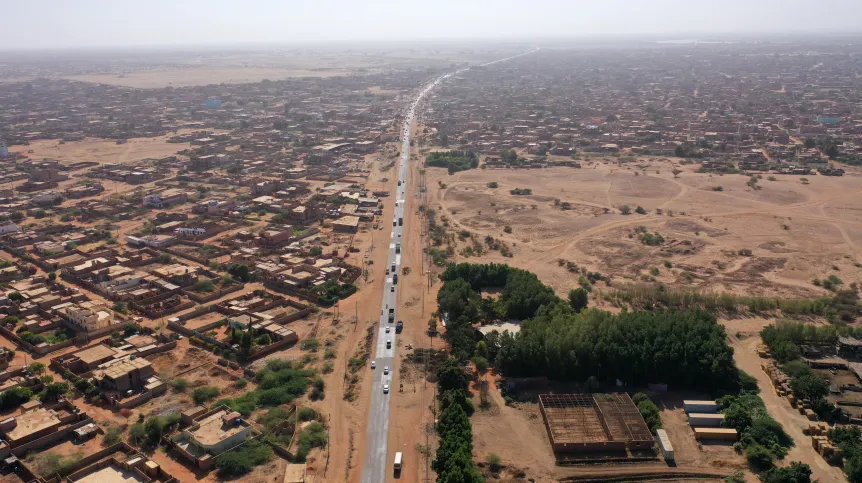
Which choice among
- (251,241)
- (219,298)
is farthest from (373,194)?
(219,298)

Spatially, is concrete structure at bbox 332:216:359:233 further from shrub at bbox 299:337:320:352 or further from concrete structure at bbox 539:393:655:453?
concrete structure at bbox 539:393:655:453

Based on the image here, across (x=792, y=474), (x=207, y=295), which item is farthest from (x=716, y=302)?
(x=207, y=295)

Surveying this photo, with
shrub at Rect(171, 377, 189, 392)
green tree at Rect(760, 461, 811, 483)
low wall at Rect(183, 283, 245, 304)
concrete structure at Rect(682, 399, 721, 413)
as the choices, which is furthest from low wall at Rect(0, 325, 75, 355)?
green tree at Rect(760, 461, 811, 483)

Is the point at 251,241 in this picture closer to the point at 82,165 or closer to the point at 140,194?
the point at 140,194

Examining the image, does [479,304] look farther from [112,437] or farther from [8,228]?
[8,228]

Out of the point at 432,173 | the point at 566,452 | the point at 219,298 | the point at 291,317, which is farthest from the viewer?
the point at 432,173

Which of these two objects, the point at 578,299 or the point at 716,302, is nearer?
the point at 578,299
